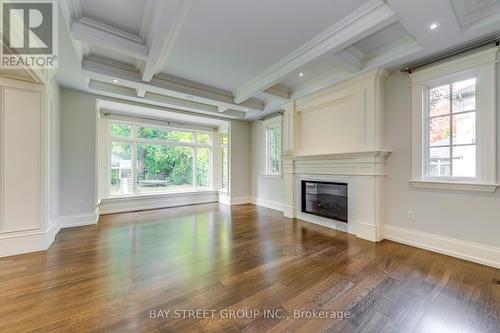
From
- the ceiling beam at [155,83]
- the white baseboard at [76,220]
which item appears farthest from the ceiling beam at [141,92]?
the white baseboard at [76,220]

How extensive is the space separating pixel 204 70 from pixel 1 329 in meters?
3.82

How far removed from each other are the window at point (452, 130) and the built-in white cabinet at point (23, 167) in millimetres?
5691

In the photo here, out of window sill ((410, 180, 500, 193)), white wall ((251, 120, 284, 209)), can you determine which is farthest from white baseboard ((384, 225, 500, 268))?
white wall ((251, 120, 284, 209))

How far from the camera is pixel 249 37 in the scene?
9.24 feet

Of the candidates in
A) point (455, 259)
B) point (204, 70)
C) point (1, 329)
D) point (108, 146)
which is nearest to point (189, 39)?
point (204, 70)

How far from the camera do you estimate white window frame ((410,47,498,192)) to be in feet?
8.44

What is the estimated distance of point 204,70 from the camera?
382cm

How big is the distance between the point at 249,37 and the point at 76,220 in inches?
185

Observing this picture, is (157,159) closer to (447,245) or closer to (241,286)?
(241,286)

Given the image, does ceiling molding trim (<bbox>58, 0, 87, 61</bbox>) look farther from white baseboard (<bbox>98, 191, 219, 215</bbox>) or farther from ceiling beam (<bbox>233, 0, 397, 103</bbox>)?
white baseboard (<bbox>98, 191, 219, 215</bbox>)

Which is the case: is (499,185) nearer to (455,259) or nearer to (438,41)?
(455,259)

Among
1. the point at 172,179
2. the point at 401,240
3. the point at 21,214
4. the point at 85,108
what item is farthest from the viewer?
the point at 172,179

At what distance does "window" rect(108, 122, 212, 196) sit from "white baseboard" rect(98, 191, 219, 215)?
270 millimetres

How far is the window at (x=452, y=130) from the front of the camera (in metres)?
2.80
